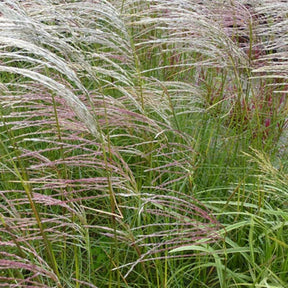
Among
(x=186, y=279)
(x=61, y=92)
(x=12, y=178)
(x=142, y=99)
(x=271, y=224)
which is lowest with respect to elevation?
(x=186, y=279)

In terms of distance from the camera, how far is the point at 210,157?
6.52 feet

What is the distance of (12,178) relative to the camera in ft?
5.59

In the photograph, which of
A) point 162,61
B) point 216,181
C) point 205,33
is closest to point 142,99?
point 205,33

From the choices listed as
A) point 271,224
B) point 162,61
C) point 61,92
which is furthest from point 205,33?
point 162,61

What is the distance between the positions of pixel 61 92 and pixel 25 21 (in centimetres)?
20

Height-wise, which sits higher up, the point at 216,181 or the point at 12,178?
the point at 12,178

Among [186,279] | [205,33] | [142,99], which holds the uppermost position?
[205,33]

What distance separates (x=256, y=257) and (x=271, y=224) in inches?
5.1

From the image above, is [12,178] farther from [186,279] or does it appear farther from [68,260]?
[186,279]

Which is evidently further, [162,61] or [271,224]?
[162,61]

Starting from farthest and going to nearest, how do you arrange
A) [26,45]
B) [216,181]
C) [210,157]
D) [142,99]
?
1. [210,157]
2. [216,181]
3. [142,99]
4. [26,45]

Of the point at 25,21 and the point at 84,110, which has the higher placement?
the point at 25,21

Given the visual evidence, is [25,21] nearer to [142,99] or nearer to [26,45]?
[26,45]

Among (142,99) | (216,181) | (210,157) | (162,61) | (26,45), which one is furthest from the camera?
(162,61)
